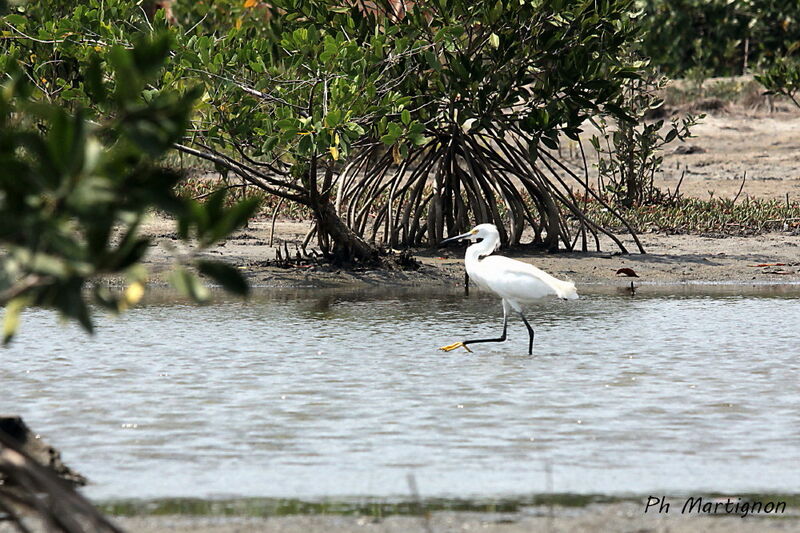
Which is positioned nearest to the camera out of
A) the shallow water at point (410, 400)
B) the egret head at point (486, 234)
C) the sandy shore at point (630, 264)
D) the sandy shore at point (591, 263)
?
the sandy shore at point (630, 264)

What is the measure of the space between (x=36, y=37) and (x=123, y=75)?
9307 millimetres

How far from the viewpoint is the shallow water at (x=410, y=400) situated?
4.92m

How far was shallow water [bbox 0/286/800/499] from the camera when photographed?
492 cm

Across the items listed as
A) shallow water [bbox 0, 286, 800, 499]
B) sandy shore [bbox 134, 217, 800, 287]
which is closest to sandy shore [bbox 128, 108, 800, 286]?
sandy shore [bbox 134, 217, 800, 287]

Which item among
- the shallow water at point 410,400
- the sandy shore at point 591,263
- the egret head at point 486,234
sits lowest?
the shallow water at point 410,400

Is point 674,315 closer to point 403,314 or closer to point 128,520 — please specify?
point 403,314

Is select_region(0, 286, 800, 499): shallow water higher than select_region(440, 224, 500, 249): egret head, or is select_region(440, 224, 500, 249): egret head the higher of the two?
select_region(440, 224, 500, 249): egret head

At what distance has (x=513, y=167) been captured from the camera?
13211mm

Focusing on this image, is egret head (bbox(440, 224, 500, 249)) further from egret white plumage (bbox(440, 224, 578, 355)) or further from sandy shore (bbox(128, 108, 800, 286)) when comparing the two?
sandy shore (bbox(128, 108, 800, 286))

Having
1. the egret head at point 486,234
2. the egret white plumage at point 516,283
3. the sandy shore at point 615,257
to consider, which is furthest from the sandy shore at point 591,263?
the egret white plumage at point 516,283

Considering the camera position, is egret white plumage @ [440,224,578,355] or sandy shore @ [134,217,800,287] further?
sandy shore @ [134,217,800,287]

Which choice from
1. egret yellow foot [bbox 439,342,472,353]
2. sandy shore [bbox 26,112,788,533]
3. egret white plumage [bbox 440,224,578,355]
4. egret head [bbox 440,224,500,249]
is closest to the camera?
sandy shore [bbox 26,112,788,533]

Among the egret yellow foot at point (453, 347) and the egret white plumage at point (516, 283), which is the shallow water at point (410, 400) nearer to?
the egret yellow foot at point (453, 347)

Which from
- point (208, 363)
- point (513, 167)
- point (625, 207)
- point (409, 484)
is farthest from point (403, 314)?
point (625, 207)
